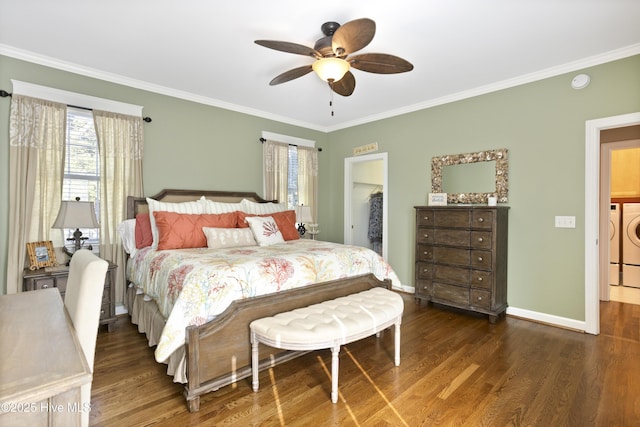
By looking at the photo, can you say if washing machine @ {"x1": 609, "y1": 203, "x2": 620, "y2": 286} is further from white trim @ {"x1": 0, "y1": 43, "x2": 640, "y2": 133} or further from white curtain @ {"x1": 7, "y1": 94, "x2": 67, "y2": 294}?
white curtain @ {"x1": 7, "y1": 94, "x2": 67, "y2": 294}

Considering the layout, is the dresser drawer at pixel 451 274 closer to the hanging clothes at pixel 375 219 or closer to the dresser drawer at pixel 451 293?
the dresser drawer at pixel 451 293

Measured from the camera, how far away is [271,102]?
4281 millimetres

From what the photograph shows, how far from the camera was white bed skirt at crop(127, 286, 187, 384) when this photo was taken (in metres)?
1.94

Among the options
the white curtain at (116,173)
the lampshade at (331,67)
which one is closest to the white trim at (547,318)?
the lampshade at (331,67)

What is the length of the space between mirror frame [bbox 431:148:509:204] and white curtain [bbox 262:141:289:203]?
7.16 feet

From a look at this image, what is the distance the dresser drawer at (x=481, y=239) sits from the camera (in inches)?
130

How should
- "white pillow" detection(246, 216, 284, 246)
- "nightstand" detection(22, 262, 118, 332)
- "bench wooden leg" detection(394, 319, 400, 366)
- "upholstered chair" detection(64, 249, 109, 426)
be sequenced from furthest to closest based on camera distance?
"white pillow" detection(246, 216, 284, 246) < "nightstand" detection(22, 262, 118, 332) < "bench wooden leg" detection(394, 319, 400, 366) < "upholstered chair" detection(64, 249, 109, 426)

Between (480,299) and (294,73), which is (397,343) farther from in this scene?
(294,73)

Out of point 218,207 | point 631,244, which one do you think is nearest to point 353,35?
point 218,207

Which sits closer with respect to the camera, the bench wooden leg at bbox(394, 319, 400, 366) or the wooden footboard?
the wooden footboard

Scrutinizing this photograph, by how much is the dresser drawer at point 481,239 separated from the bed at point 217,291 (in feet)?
3.27

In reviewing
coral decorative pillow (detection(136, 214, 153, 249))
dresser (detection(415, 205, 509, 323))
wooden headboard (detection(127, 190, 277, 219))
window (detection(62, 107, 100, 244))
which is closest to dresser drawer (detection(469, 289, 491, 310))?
dresser (detection(415, 205, 509, 323))

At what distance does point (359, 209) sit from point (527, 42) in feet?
11.8

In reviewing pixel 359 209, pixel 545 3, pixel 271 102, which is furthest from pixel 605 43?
pixel 359 209
